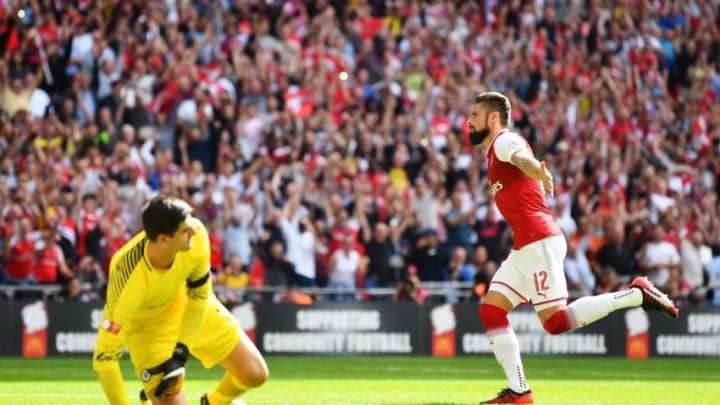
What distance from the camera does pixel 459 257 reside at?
2220cm

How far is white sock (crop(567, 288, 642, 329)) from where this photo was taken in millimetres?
11245

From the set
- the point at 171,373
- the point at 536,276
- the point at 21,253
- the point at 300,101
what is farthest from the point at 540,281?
the point at 300,101

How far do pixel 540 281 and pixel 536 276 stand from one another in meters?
0.05

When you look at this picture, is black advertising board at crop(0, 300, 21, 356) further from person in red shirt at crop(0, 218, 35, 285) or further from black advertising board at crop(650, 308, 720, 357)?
black advertising board at crop(650, 308, 720, 357)

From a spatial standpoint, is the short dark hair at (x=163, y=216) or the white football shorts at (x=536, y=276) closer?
the short dark hair at (x=163, y=216)

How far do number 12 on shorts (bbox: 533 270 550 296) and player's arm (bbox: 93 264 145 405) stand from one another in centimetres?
388

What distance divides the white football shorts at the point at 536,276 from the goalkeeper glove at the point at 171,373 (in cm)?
364

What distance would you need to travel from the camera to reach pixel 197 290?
9023 mm

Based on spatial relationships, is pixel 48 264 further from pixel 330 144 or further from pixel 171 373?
pixel 171 373

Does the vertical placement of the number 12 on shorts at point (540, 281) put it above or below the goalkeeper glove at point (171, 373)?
above

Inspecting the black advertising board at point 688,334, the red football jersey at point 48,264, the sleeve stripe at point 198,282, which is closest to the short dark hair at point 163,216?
the sleeve stripe at point 198,282

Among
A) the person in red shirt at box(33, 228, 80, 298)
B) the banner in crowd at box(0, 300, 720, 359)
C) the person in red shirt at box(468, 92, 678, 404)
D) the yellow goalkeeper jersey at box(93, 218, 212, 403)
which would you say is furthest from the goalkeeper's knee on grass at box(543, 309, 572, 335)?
the person in red shirt at box(33, 228, 80, 298)

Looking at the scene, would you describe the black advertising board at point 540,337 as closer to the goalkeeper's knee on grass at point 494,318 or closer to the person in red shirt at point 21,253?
the person in red shirt at point 21,253

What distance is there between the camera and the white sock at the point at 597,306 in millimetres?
11245
